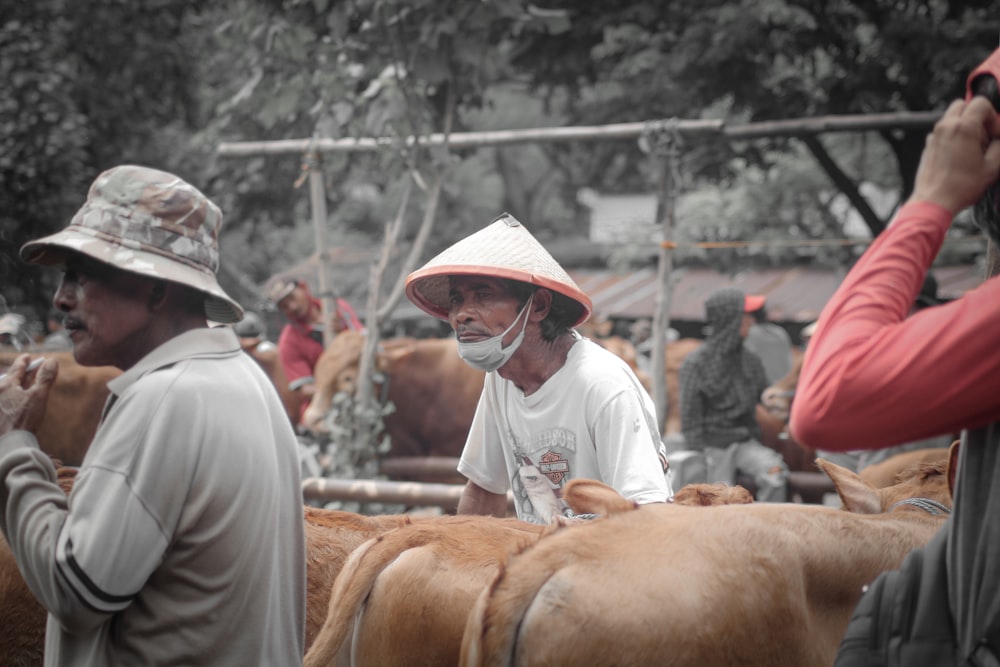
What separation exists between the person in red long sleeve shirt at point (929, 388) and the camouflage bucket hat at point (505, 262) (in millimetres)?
1517

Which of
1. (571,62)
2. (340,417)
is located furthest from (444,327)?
(340,417)

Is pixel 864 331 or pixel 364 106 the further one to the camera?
pixel 364 106

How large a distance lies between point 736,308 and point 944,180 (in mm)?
6027

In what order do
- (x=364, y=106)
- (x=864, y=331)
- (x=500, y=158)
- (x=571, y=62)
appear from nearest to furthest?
(x=864, y=331)
(x=364, y=106)
(x=571, y=62)
(x=500, y=158)

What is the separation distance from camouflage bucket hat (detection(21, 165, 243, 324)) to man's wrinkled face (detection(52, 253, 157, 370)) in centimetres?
7

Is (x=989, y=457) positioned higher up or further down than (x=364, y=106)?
further down

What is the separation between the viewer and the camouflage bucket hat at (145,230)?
216 cm

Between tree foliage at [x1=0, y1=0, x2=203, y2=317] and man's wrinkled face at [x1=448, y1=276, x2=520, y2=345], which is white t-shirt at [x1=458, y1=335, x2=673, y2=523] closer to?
man's wrinkled face at [x1=448, y1=276, x2=520, y2=345]

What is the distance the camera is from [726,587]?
6.43 feet

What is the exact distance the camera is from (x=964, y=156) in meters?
1.64

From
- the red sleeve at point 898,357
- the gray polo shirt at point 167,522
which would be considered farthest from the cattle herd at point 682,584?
the gray polo shirt at point 167,522

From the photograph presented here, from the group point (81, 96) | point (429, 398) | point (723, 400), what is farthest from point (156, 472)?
point (81, 96)

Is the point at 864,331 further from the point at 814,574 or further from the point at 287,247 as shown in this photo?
the point at 287,247

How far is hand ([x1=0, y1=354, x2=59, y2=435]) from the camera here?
7.28 ft
